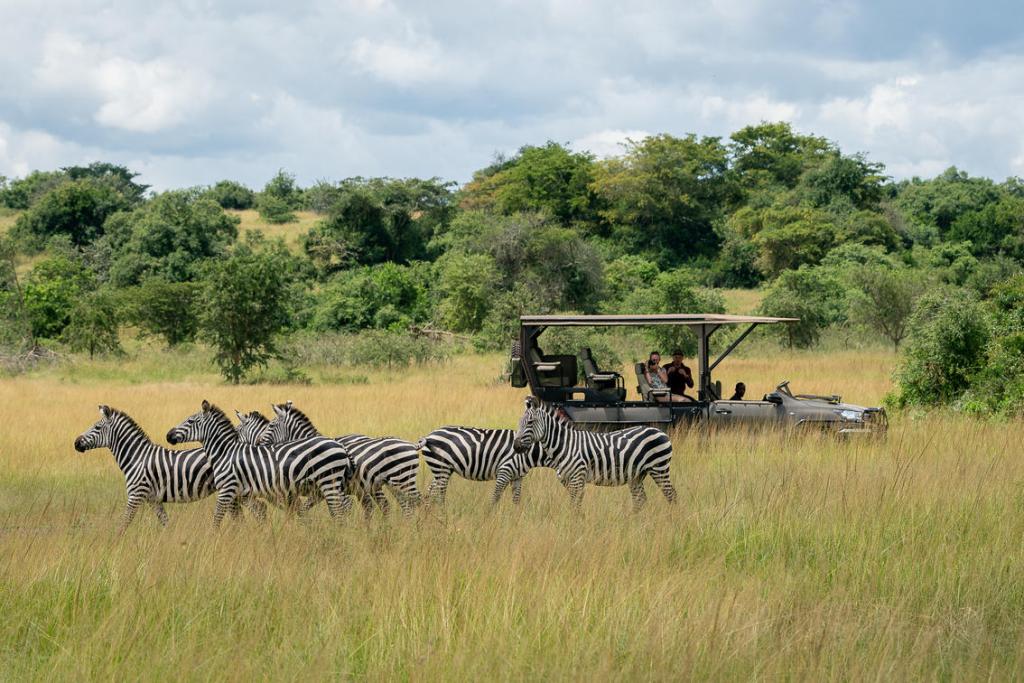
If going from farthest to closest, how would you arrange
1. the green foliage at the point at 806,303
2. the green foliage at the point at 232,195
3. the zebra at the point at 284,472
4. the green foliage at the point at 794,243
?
the green foliage at the point at 232,195 → the green foliage at the point at 794,243 → the green foliage at the point at 806,303 → the zebra at the point at 284,472

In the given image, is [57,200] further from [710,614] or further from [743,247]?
[710,614]

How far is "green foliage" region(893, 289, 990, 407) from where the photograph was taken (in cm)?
1681

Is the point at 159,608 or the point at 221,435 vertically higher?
the point at 221,435

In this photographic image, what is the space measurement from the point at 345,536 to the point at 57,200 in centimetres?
5453

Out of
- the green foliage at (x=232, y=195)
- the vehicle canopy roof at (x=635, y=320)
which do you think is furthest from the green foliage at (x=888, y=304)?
the green foliage at (x=232, y=195)

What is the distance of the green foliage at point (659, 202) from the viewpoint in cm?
5872

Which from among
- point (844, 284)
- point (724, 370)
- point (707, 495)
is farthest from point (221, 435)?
point (844, 284)

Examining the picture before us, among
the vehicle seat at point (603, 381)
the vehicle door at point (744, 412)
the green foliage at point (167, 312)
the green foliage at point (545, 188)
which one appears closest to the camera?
the vehicle door at point (744, 412)

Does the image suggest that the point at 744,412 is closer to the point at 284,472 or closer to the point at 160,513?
the point at 284,472

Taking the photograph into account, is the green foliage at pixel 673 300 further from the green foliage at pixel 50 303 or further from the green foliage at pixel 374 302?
the green foliage at pixel 50 303

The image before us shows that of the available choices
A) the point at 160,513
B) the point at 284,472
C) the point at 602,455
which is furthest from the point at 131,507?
the point at 602,455

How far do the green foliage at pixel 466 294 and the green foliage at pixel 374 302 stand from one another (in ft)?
4.96

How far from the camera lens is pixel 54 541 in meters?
7.77

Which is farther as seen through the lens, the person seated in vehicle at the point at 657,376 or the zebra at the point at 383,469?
the person seated in vehicle at the point at 657,376
